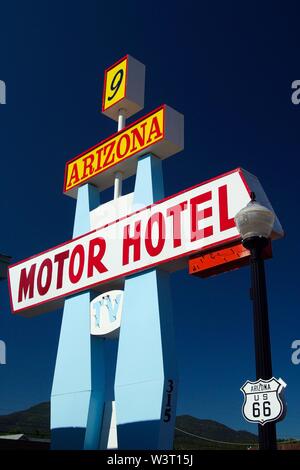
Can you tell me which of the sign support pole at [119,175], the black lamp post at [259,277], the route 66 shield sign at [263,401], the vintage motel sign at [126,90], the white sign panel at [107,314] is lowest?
the route 66 shield sign at [263,401]

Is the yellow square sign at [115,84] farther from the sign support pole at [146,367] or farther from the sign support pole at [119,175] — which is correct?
the sign support pole at [146,367]

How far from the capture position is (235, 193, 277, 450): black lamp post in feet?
19.2

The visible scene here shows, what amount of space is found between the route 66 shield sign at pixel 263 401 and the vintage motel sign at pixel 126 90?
10995 mm

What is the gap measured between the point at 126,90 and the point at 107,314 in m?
6.12

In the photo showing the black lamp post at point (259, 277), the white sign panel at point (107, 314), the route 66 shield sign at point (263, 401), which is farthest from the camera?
the white sign panel at point (107, 314)

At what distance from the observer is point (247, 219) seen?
6398 mm

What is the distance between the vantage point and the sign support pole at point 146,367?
11.1 metres

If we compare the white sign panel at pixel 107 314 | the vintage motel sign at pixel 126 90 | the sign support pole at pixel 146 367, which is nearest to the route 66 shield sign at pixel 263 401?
the sign support pole at pixel 146 367

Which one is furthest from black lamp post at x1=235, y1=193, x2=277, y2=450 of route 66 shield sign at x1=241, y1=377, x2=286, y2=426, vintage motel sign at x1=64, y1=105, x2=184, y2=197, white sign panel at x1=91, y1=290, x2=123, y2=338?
vintage motel sign at x1=64, y1=105, x2=184, y2=197

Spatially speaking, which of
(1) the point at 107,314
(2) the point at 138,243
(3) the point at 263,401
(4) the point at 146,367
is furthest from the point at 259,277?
(1) the point at 107,314

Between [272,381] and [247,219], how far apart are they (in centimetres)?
181

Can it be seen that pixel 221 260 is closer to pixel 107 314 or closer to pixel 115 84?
pixel 107 314
